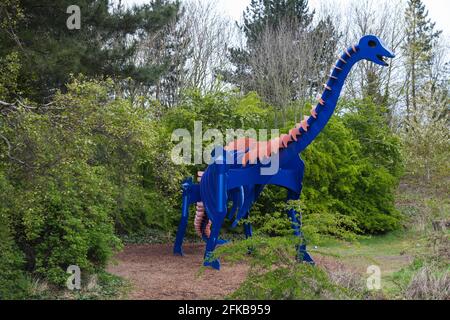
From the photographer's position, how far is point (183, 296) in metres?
6.77

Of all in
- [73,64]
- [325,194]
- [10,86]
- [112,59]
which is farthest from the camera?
[325,194]

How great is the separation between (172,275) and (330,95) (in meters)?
3.84

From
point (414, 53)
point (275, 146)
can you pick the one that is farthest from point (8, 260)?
point (414, 53)

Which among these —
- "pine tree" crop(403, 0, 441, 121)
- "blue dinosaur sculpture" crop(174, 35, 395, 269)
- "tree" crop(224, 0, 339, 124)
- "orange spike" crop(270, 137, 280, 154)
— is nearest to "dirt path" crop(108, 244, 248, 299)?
"blue dinosaur sculpture" crop(174, 35, 395, 269)

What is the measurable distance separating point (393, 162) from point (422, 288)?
336 inches

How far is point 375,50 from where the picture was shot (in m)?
6.34

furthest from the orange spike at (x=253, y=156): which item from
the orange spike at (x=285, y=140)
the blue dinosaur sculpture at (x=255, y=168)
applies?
the orange spike at (x=285, y=140)

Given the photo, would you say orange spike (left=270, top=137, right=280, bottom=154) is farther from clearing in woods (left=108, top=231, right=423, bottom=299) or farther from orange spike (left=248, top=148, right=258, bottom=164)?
clearing in woods (left=108, top=231, right=423, bottom=299)

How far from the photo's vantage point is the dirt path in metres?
6.96

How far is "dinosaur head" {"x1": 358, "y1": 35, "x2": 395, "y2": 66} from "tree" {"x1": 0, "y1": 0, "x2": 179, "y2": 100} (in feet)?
17.8

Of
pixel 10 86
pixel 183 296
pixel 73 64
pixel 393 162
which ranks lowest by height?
pixel 183 296

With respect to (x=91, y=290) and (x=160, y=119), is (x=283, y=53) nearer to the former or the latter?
(x=160, y=119)
